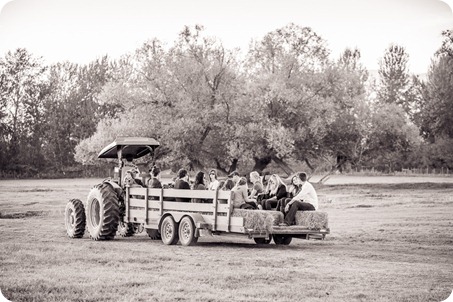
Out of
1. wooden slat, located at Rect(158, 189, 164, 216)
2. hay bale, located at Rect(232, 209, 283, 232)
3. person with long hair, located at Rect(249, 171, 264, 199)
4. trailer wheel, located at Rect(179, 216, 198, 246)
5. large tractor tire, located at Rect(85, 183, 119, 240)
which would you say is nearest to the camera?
hay bale, located at Rect(232, 209, 283, 232)

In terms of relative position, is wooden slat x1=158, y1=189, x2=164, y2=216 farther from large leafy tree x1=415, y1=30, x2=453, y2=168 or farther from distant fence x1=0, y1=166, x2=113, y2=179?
large leafy tree x1=415, y1=30, x2=453, y2=168

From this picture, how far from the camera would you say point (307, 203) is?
46.3 feet

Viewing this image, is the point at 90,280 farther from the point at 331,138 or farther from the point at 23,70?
the point at 331,138

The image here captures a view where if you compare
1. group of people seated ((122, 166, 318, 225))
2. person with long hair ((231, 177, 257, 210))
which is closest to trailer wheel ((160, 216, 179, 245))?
group of people seated ((122, 166, 318, 225))

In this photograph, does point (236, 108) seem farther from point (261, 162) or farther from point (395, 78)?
point (395, 78)

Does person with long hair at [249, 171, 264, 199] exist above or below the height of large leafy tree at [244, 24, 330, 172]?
below

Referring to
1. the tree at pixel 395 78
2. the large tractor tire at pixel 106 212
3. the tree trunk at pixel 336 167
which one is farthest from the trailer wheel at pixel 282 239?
the tree trunk at pixel 336 167

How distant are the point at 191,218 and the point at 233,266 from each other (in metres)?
2.15

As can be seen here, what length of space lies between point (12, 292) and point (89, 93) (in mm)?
15507

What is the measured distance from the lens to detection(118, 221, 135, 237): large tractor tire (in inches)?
656

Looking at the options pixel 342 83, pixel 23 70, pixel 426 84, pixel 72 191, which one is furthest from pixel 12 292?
pixel 342 83

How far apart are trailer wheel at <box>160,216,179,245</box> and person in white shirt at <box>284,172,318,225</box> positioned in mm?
1983

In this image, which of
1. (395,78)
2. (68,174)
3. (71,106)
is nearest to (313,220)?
(395,78)

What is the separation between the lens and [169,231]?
577 inches
